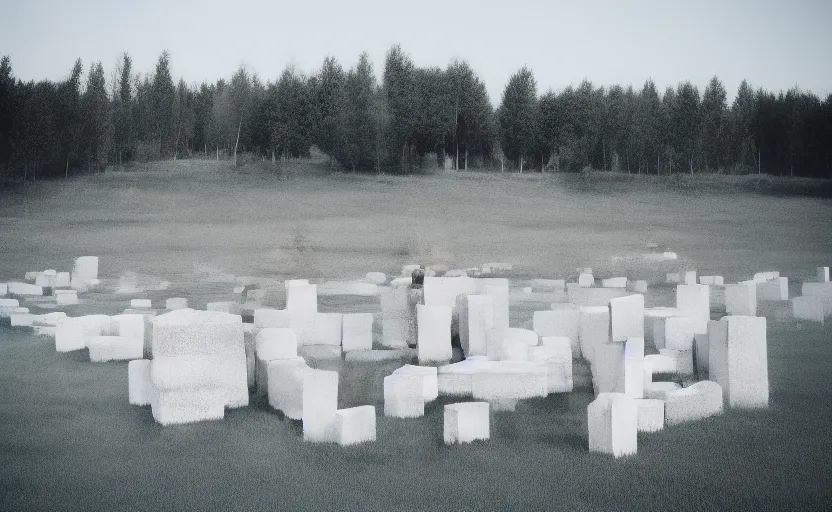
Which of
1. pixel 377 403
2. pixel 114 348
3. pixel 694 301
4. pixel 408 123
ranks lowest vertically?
pixel 377 403

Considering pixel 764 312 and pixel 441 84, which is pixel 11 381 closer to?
pixel 441 84

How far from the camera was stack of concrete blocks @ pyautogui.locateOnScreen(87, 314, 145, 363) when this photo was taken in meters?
5.32

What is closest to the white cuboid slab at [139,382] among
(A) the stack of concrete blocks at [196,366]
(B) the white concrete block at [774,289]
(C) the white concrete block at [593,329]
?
(A) the stack of concrete blocks at [196,366]

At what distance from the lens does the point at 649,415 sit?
3.55 metres

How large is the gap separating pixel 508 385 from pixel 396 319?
1.89 meters

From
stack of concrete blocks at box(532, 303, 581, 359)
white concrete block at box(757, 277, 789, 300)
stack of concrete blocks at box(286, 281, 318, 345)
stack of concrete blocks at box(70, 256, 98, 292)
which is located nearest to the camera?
stack of concrete blocks at box(532, 303, 581, 359)

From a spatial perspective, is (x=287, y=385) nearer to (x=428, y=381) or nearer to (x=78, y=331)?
(x=428, y=381)

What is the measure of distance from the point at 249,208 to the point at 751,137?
490 cm

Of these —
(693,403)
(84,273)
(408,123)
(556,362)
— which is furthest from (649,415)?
(84,273)

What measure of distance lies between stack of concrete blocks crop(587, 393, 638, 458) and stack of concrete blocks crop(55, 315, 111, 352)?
3675mm

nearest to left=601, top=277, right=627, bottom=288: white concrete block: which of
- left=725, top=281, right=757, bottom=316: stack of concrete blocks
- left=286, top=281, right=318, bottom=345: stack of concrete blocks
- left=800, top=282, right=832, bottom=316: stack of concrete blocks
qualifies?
left=725, top=281, right=757, bottom=316: stack of concrete blocks

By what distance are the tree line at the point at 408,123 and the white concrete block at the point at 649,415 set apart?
445 centimetres

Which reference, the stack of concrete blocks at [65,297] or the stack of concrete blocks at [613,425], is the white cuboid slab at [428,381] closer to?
the stack of concrete blocks at [613,425]

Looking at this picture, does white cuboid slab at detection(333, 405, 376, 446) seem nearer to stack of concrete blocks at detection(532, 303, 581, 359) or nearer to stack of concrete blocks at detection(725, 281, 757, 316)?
stack of concrete blocks at detection(532, 303, 581, 359)
